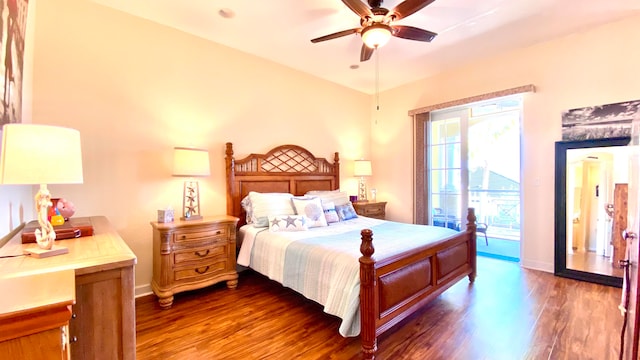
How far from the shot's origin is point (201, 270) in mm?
2834

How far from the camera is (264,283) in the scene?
3258 millimetres

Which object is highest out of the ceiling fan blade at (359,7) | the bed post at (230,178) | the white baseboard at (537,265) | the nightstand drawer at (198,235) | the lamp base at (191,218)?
the ceiling fan blade at (359,7)

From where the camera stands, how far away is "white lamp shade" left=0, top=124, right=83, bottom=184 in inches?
43.2

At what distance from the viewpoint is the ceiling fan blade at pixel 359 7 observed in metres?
2.09

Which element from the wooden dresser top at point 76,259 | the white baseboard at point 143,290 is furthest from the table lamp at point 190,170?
the wooden dresser top at point 76,259

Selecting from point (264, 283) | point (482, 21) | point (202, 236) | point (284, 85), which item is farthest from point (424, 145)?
point (202, 236)

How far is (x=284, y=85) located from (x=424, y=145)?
8.28ft

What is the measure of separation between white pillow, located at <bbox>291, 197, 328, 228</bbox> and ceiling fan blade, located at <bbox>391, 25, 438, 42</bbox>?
200cm

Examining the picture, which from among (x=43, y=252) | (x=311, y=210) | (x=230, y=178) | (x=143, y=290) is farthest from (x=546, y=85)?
(x=143, y=290)

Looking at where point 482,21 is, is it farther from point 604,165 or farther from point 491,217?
point 491,217

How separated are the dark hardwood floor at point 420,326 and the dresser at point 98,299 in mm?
895

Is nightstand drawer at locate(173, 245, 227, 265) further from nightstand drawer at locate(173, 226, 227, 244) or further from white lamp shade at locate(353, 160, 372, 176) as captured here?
white lamp shade at locate(353, 160, 372, 176)

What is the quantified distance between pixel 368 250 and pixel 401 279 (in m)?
0.51

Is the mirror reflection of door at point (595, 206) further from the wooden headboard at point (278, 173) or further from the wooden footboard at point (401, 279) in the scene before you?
the wooden headboard at point (278, 173)
